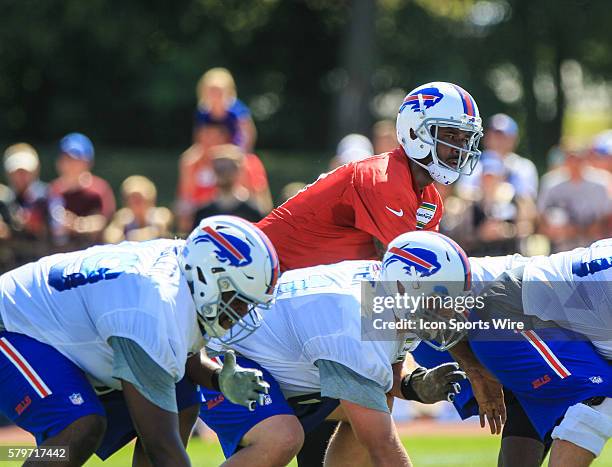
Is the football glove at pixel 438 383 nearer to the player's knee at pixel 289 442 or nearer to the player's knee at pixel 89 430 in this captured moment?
the player's knee at pixel 289 442

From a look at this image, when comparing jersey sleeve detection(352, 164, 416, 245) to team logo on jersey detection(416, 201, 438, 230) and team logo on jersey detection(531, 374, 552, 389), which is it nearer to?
team logo on jersey detection(416, 201, 438, 230)

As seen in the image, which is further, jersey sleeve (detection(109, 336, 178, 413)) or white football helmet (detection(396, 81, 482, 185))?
white football helmet (detection(396, 81, 482, 185))

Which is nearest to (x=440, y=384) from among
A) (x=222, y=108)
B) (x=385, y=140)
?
(x=385, y=140)

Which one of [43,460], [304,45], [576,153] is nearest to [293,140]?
[304,45]

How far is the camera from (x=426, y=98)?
6703mm

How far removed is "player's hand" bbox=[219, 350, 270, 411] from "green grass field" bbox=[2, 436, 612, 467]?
2937 millimetres

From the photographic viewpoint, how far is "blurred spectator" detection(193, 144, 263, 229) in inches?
416

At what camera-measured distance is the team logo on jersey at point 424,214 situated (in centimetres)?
661

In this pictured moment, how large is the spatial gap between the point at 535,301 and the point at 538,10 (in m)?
19.9

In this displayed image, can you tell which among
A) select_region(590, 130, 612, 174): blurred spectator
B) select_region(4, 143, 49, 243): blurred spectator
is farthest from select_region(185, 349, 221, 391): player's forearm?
select_region(590, 130, 612, 174): blurred spectator

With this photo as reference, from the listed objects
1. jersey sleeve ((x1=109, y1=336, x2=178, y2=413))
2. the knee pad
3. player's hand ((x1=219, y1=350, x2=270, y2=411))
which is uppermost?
jersey sleeve ((x1=109, y1=336, x2=178, y2=413))

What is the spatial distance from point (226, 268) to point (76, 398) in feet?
2.91

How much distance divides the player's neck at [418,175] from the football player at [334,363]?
2.86 ft

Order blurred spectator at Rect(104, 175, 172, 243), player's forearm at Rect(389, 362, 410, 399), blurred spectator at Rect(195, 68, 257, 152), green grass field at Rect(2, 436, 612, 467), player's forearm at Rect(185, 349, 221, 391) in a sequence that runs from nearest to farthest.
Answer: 1. player's forearm at Rect(185, 349, 221, 391)
2. player's forearm at Rect(389, 362, 410, 399)
3. green grass field at Rect(2, 436, 612, 467)
4. blurred spectator at Rect(104, 175, 172, 243)
5. blurred spectator at Rect(195, 68, 257, 152)
